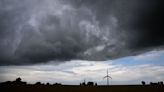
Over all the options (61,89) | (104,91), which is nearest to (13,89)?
(61,89)

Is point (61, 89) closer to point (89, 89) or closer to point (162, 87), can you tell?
point (89, 89)

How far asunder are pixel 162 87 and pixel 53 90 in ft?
48.6

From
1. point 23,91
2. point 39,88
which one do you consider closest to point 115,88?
point 39,88

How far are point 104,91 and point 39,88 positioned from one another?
8.77 meters

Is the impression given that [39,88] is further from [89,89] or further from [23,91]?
[89,89]

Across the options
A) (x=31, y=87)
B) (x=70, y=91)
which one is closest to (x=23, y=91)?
(x=31, y=87)

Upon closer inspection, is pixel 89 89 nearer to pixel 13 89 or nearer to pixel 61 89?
pixel 61 89

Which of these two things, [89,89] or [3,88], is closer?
[3,88]

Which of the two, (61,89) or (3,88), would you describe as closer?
(3,88)

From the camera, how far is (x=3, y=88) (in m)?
27.8

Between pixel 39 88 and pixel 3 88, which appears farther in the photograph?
pixel 39 88

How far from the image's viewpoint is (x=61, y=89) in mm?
30969

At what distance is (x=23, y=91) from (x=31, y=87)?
49.9 inches

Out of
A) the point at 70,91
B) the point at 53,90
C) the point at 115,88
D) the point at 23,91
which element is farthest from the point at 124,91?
the point at 23,91
